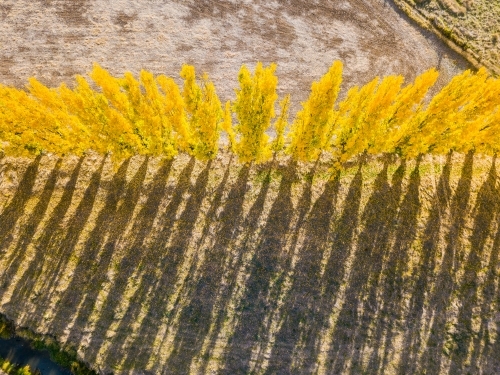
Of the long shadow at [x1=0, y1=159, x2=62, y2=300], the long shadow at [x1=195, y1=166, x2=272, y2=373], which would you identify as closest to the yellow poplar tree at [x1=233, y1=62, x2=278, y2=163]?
the long shadow at [x1=195, y1=166, x2=272, y2=373]

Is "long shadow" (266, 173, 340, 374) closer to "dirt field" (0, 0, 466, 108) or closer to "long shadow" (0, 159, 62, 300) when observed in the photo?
"dirt field" (0, 0, 466, 108)

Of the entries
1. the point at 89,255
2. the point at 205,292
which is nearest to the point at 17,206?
the point at 89,255

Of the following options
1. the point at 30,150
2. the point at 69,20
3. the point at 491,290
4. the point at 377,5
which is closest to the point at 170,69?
the point at 69,20

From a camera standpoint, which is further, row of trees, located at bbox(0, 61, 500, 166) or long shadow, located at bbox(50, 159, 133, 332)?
long shadow, located at bbox(50, 159, 133, 332)

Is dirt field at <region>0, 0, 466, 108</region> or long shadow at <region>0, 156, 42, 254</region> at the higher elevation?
dirt field at <region>0, 0, 466, 108</region>

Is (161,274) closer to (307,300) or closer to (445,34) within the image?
(307,300)

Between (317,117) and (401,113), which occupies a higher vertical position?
(401,113)

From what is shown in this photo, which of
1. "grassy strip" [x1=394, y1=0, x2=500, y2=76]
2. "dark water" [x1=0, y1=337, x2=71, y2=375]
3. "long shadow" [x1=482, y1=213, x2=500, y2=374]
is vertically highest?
"grassy strip" [x1=394, y1=0, x2=500, y2=76]

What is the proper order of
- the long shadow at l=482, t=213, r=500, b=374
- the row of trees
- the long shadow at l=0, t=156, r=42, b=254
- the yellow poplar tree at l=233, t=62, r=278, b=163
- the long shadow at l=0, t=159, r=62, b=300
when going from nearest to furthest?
the yellow poplar tree at l=233, t=62, r=278, b=163 < the row of trees < the long shadow at l=482, t=213, r=500, b=374 < the long shadow at l=0, t=159, r=62, b=300 < the long shadow at l=0, t=156, r=42, b=254
